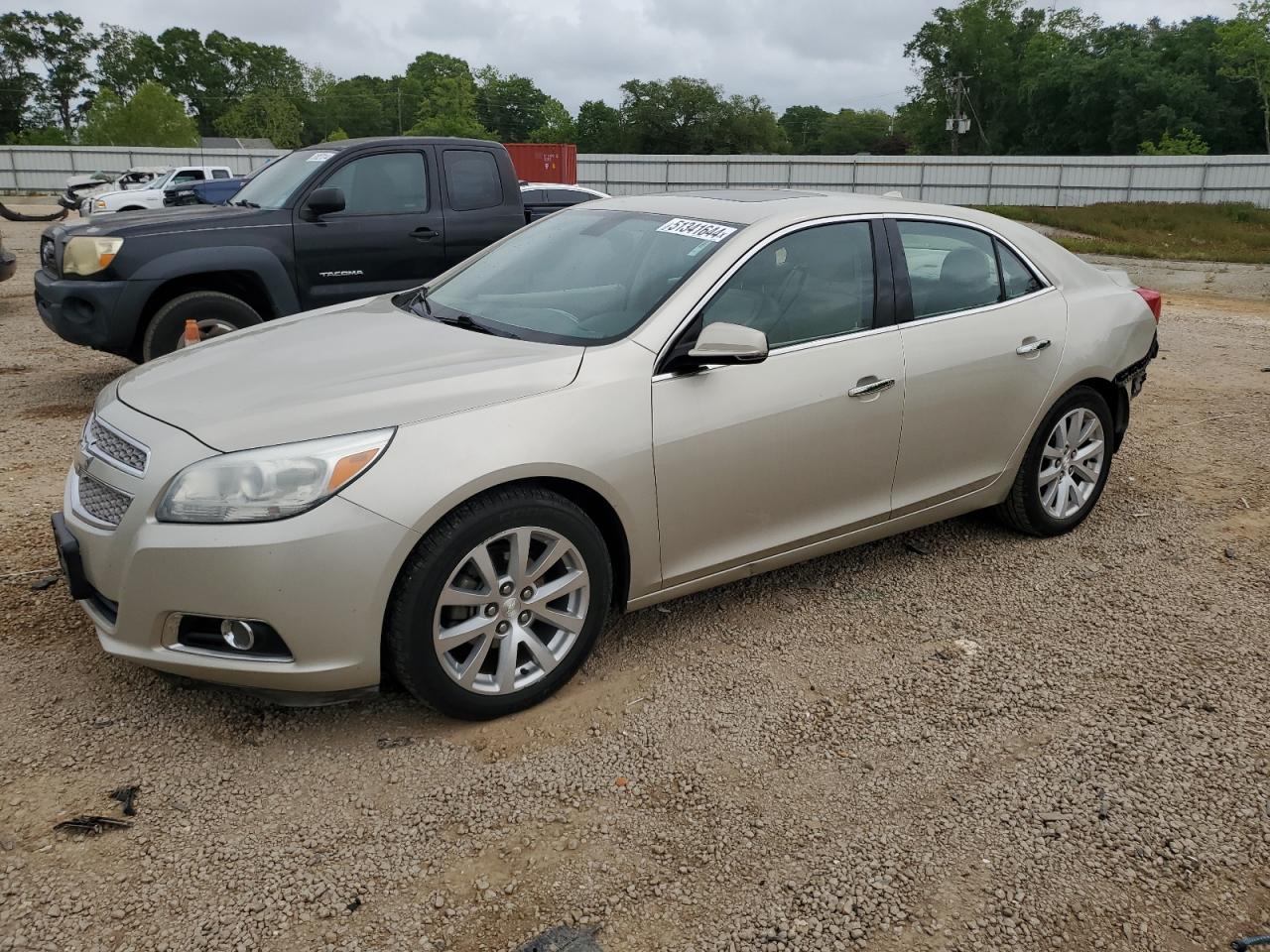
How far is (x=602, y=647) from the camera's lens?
388 centimetres

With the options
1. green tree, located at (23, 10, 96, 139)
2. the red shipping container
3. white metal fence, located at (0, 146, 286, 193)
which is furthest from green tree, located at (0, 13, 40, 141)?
the red shipping container

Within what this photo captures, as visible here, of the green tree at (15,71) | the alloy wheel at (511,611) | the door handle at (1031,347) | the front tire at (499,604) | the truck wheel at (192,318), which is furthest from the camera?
the green tree at (15,71)

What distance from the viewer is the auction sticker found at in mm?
3889

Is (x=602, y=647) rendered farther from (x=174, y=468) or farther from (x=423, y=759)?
(x=174, y=468)

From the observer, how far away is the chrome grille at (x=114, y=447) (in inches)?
120

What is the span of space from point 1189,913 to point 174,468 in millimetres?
2923

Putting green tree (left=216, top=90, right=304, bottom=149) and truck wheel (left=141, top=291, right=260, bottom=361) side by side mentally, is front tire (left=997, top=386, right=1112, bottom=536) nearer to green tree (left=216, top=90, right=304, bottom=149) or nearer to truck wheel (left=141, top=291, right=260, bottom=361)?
truck wheel (left=141, top=291, right=260, bottom=361)

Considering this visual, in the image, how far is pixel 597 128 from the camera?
98438mm

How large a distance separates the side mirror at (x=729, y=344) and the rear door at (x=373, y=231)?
14.9 ft

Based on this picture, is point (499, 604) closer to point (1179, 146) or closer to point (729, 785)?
point (729, 785)

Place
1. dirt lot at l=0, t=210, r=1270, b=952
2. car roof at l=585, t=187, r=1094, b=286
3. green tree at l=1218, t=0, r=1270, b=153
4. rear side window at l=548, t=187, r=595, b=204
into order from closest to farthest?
dirt lot at l=0, t=210, r=1270, b=952 < car roof at l=585, t=187, r=1094, b=286 < rear side window at l=548, t=187, r=595, b=204 < green tree at l=1218, t=0, r=1270, b=153

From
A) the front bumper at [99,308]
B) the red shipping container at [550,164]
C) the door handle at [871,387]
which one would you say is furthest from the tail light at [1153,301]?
the red shipping container at [550,164]

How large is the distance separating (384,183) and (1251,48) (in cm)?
5710

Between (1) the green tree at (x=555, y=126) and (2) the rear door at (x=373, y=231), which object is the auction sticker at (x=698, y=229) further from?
(1) the green tree at (x=555, y=126)
